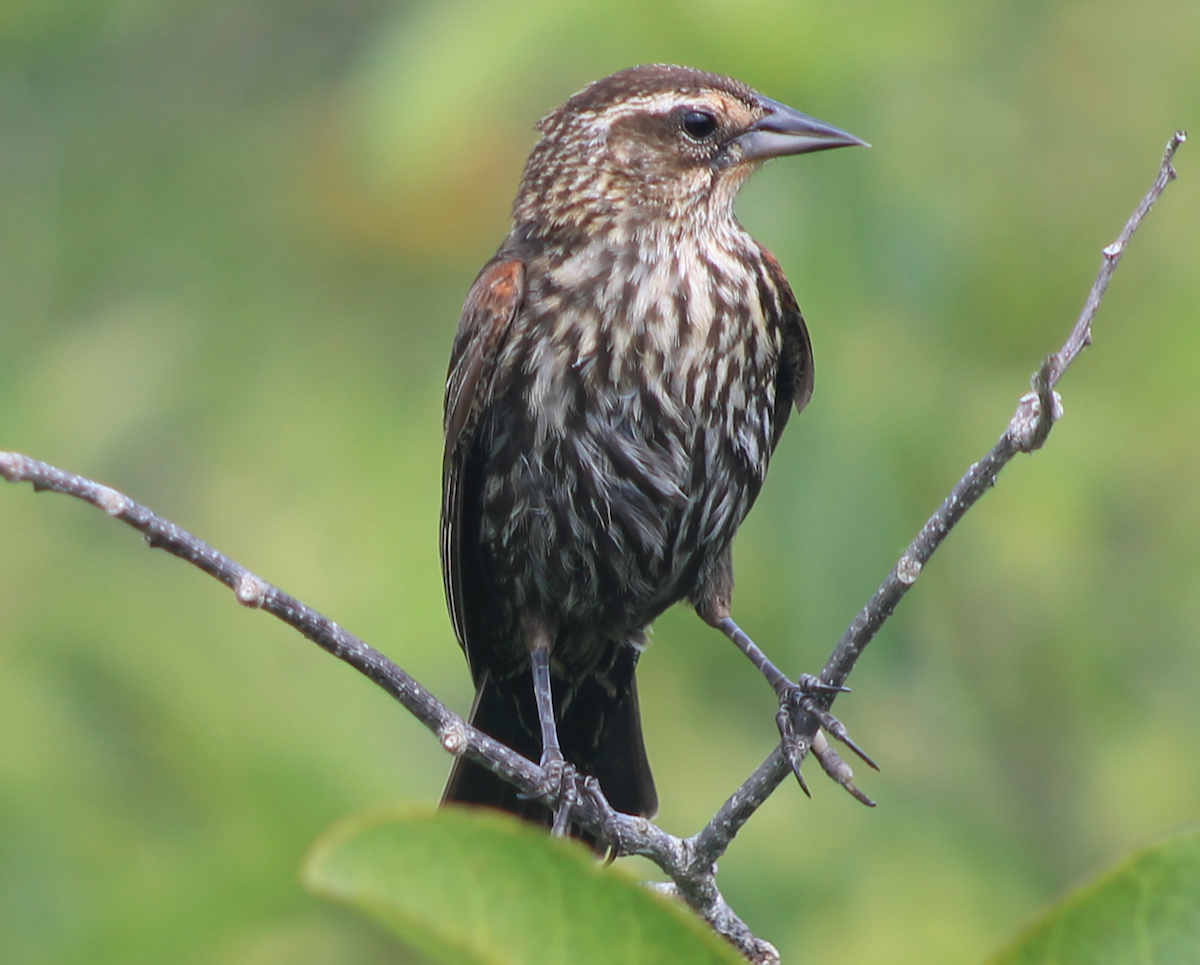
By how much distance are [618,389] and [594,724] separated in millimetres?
894

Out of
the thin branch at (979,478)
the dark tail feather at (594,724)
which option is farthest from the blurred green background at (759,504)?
the thin branch at (979,478)

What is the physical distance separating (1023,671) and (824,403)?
1.30 metres

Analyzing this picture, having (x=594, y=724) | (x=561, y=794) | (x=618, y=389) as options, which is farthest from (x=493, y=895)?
(x=594, y=724)

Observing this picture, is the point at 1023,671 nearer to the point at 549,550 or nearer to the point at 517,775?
the point at 549,550

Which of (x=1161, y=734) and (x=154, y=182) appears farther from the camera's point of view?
(x=154, y=182)

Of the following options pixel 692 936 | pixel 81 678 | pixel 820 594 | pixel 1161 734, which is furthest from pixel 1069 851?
pixel 692 936

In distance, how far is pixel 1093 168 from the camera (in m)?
4.23

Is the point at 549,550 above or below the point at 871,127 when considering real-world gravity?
below

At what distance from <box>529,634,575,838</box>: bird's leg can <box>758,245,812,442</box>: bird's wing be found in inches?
28.6

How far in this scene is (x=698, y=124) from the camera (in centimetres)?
333

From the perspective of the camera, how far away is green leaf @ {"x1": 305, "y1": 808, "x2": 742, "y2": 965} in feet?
3.70

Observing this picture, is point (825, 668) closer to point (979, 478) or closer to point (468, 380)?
point (979, 478)

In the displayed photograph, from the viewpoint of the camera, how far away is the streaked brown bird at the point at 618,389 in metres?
3.13

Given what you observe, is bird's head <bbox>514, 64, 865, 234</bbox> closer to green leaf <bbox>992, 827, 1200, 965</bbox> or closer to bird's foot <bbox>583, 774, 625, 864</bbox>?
bird's foot <bbox>583, 774, 625, 864</bbox>
